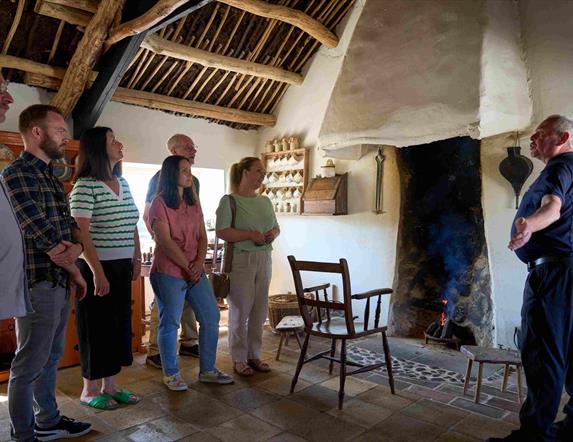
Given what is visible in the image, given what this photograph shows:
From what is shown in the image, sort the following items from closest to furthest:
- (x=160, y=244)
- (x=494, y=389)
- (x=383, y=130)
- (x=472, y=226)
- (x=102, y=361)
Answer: (x=102, y=361)
(x=160, y=244)
(x=494, y=389)
(x=383, y=130)
(x=472, y=226)

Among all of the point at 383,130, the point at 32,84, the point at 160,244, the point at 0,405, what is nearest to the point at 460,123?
the point at 383,130

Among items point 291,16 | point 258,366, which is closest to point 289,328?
point 258,366

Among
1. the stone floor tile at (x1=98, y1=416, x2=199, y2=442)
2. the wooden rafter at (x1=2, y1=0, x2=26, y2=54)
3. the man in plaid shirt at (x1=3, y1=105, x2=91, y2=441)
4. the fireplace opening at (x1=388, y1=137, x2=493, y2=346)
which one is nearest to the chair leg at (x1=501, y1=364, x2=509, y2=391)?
the fireplace opening at (x1=388, y1=137, x2=493, y2=346)

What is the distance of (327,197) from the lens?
4602 millimetres

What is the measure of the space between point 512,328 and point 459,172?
1372mm

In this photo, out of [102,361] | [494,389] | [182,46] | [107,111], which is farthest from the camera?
[107,111]

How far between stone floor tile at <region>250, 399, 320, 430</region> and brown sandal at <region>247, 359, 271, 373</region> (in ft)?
1.69

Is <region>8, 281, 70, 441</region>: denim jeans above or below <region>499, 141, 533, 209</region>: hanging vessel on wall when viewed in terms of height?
below

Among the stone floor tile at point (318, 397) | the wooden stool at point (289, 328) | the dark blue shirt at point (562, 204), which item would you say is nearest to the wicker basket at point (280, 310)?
the wooden stool at point (289, 328)

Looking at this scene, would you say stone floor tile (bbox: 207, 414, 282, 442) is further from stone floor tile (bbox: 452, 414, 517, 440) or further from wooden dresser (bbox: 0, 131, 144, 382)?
wooden dresser (bbox: 0, 131, 144, 382)

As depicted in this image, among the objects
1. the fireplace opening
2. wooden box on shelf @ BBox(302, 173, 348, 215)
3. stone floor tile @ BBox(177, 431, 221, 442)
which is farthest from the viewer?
wooden box on shelf @ BBox(302, 173, 348, 215)

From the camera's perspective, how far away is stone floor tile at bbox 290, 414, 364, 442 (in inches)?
89.6

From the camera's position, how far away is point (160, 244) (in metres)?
2.72

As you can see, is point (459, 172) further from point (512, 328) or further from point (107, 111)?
point (107, 111)
